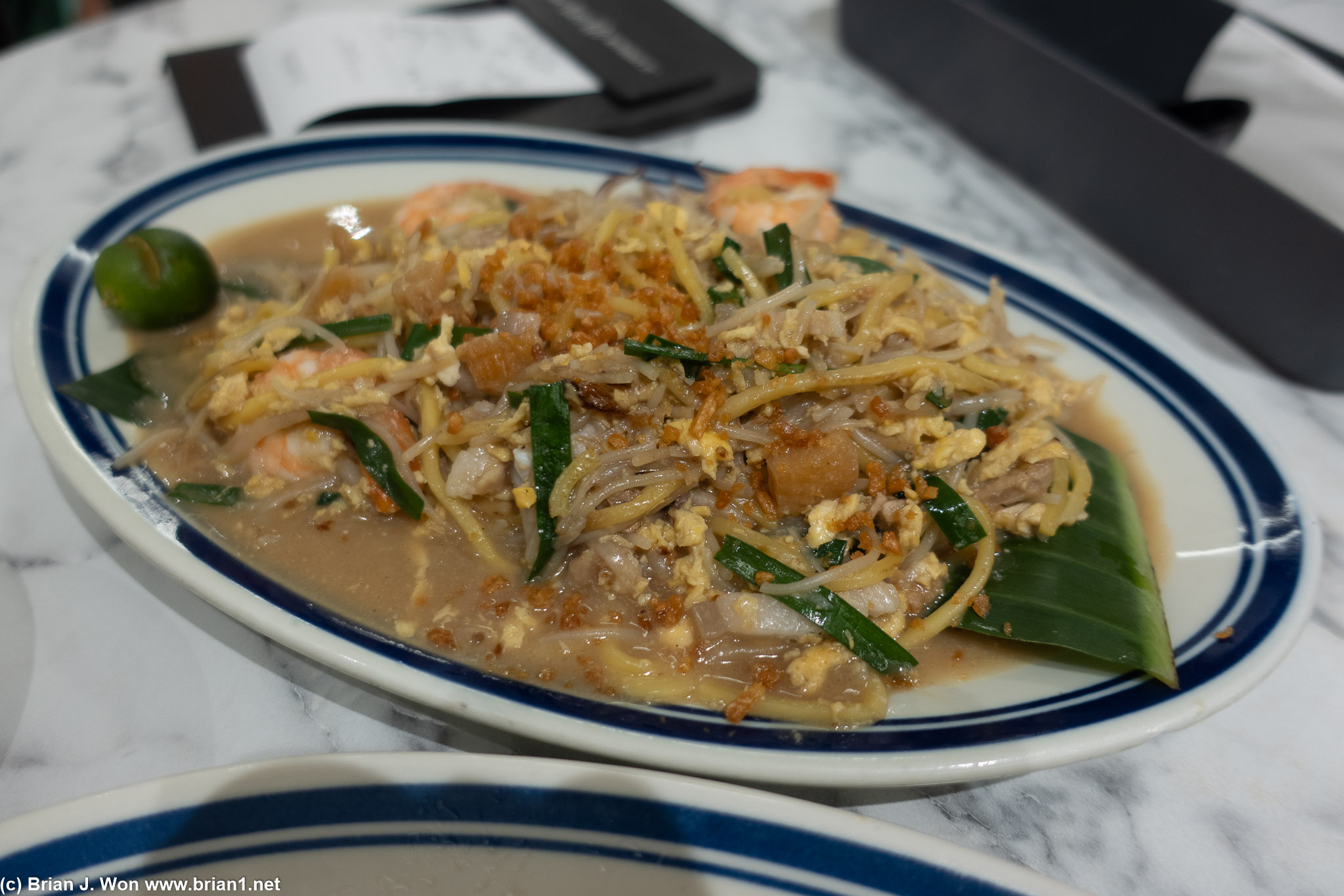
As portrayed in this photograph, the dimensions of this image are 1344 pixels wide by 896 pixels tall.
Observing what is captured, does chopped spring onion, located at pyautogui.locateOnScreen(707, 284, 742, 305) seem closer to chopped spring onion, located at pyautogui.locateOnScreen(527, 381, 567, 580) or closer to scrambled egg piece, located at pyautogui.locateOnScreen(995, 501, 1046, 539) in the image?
chopped spring onion, located at pyautogui.locateOnScreen(527, 381, 567, 580)

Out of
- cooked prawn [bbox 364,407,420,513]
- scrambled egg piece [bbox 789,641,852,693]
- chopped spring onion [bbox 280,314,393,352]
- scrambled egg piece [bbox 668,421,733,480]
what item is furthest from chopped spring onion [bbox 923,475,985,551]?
chopped spring onion [bbox 280,314,393,352]

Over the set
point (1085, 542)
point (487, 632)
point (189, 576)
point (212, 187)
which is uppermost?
point (212, 187)

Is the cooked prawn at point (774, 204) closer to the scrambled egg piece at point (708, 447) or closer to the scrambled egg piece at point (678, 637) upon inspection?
the scrambled egg piece at point (708, 447)

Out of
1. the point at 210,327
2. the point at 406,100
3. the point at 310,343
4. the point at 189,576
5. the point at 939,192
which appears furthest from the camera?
the point at 939,192

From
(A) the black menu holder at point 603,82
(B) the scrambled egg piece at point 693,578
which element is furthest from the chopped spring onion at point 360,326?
(A) the black menu holder at point 603,82

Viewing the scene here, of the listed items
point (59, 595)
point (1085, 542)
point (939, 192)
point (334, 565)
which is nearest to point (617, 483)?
point (334, 565)

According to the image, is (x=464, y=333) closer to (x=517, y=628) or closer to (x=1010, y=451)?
(x=517, y=628)

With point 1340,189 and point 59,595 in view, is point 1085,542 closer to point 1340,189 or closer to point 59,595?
point 1340,189
